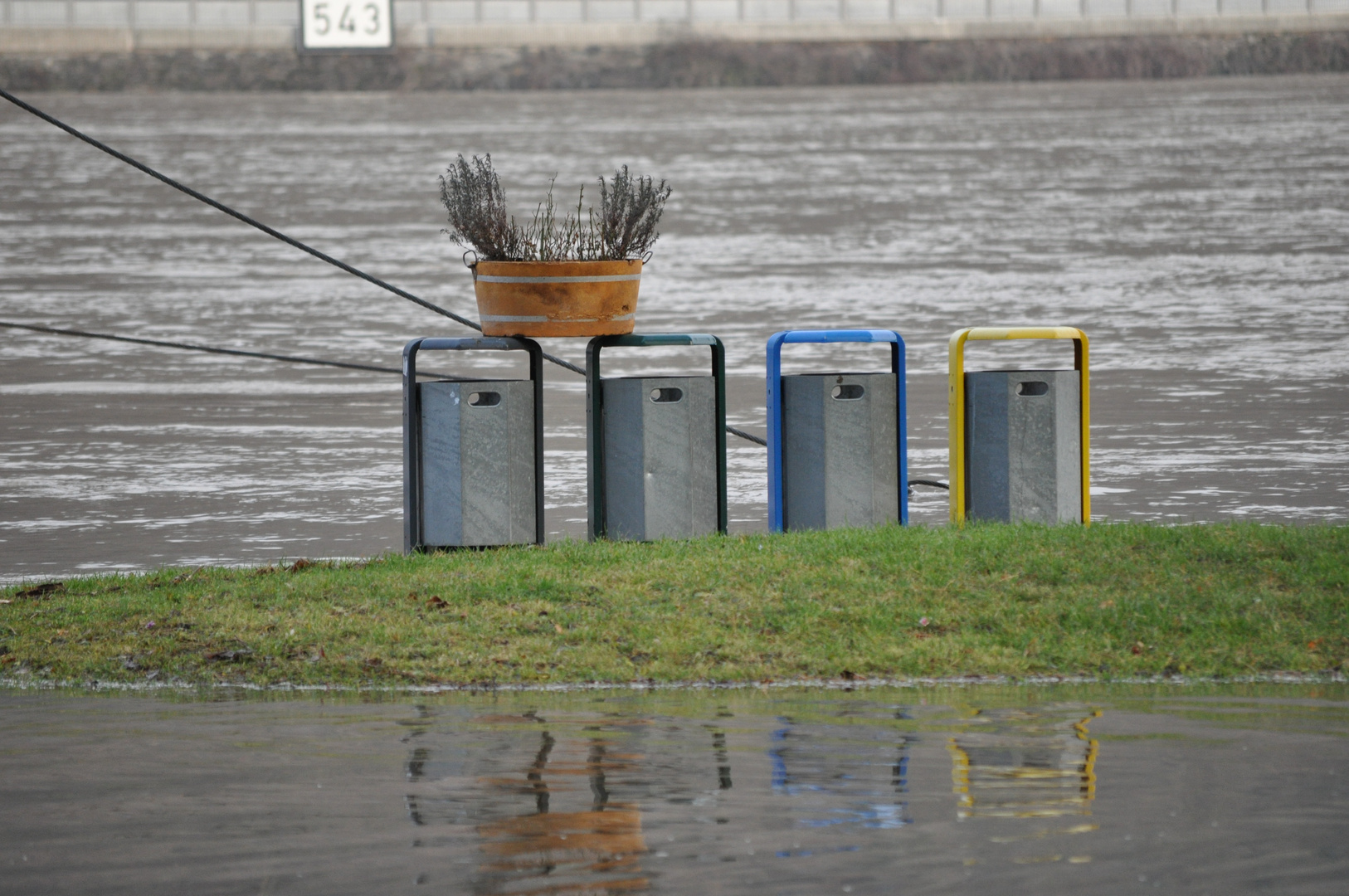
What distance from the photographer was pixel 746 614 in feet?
25.6

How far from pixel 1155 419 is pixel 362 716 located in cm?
827

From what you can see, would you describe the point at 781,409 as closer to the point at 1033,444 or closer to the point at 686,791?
the point at 1033,444

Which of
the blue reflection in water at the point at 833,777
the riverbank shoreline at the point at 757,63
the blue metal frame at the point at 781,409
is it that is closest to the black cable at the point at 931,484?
the blue metal frame at the point at 781,409

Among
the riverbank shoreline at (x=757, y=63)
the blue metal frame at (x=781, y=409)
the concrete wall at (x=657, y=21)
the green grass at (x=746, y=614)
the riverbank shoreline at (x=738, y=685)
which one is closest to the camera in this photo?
the riverbank shoreline at (x=738, y=685)

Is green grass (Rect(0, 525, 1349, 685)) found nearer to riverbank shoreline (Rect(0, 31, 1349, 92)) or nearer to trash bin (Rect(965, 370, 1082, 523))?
trash bin (Rect(965, 370, 1082, 523))

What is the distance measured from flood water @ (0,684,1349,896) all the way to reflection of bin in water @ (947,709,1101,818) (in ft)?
0.04

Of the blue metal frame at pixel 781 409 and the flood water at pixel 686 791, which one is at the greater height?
the blue metal frame at pixel 781 409

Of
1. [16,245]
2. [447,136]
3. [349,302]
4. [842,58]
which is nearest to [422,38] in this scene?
[842,58]

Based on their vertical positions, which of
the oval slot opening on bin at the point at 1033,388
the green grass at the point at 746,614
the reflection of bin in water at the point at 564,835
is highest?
the oval slot opening on bin at the point at 1033,388

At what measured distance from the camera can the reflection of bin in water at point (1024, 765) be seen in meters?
5.61

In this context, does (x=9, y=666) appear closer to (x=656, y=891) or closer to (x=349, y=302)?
(x=656, y=891)

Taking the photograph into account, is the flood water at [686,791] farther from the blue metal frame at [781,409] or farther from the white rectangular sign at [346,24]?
the white rectangular sign at [346,24]

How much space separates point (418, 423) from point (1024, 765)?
4.21 m

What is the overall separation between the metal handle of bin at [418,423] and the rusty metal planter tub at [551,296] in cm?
9
